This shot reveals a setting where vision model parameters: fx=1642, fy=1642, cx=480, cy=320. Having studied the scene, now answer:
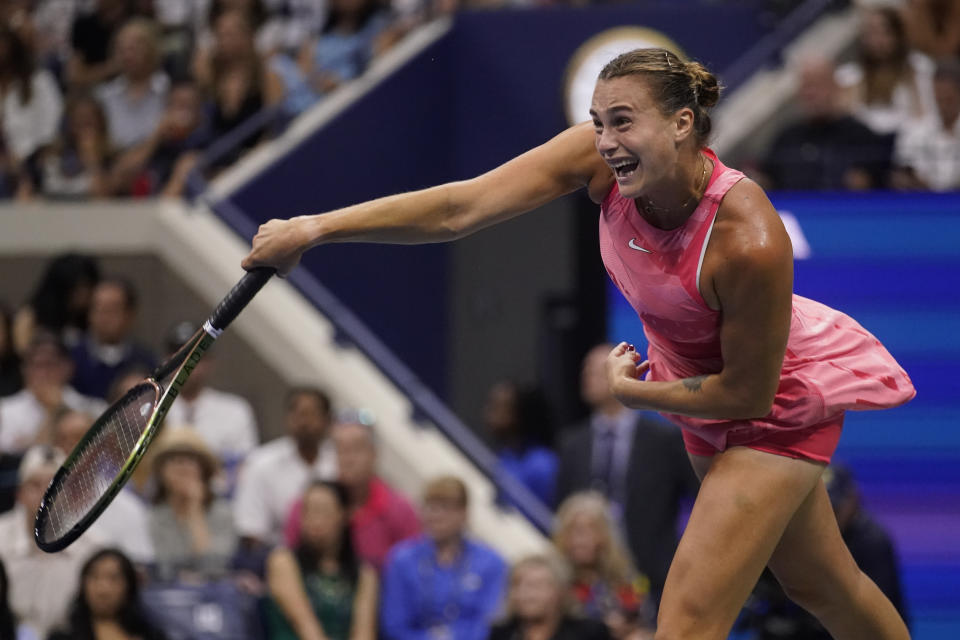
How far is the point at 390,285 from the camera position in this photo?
39.0 feet

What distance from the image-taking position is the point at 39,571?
22.3ft

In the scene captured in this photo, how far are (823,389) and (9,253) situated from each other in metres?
7.36

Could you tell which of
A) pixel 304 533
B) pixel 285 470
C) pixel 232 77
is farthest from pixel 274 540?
pixel 232 77

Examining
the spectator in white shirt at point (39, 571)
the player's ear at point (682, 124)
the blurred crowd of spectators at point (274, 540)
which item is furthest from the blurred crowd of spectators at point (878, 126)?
the player's ear at point (682, 124)

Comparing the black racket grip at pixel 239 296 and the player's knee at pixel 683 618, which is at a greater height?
the black racket grip at pixel 239 296

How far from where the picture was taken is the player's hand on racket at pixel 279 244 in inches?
151

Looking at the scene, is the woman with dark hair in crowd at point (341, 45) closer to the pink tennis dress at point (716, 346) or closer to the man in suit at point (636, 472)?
the man in suit at point (636, 472)

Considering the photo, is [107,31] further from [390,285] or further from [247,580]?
[247,580]

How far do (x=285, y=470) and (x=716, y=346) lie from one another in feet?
14.0

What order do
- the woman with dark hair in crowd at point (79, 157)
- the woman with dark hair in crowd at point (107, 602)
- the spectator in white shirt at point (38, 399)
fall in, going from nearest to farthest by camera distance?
the woman with dark hair in crowd at point (107, 602) → the spectator in white shirt at point (38, 399) → the woman with dark hair in crowd at point (79, 157)

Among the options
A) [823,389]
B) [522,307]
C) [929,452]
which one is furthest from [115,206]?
[823,389]

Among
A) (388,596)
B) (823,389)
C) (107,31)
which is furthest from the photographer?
(107,31)

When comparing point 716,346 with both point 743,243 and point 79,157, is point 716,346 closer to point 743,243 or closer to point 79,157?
point 743,243

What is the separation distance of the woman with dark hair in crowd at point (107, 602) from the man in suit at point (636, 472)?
2373 mm
